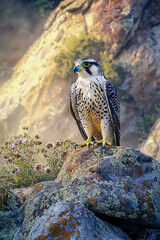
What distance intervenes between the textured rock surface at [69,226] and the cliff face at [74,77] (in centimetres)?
525

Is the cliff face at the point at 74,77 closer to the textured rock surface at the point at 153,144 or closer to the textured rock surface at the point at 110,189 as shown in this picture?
the textured rock surface at the point at 153,144

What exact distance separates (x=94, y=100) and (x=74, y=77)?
4469 mm

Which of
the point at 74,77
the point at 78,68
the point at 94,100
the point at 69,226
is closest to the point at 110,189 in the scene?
the point at 69,226

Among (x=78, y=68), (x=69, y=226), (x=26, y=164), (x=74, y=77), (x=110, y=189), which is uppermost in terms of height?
(x=74, y=77)

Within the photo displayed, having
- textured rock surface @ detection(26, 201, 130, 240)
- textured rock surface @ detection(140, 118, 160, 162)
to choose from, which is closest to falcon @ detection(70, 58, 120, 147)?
textured rock surface @ detection(26, 201, 130, 240)

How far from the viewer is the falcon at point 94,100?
8.85 feet

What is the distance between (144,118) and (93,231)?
6.04 meters

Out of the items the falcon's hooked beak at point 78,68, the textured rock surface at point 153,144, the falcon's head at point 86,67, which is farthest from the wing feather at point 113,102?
the textured rock surface at point 153,144

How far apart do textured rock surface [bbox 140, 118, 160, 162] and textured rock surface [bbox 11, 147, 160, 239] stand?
435 cm

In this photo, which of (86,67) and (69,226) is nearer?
(69,226)

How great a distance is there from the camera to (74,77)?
7047 mm

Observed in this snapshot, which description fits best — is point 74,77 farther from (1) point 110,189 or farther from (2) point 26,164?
(1) point 110,189

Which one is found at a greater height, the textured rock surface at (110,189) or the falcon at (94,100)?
the falcon at (94,100)

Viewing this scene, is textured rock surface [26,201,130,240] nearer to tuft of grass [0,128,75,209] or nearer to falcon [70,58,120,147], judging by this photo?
falcon [70,58,120,147]
